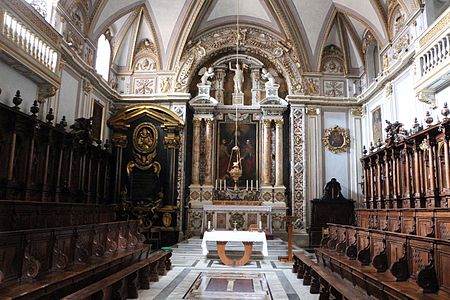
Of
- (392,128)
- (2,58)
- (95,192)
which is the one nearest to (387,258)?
(392,128)

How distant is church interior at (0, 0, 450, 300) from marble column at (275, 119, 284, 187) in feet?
0.19

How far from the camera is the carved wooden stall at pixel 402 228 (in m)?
4.59

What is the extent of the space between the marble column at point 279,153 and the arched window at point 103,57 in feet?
23.2

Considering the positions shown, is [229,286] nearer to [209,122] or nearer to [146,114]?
[209,122]

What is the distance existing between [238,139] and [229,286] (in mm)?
9834

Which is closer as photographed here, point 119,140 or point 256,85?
point 119,140

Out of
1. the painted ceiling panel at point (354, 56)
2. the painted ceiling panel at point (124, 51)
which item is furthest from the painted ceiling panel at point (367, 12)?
the painted ceiling panel at point (124, 51)

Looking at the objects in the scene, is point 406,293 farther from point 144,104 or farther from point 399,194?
Result: point 144,104

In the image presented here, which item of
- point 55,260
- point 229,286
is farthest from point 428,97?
point 55,260

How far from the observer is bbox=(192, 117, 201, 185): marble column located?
16.2 meters

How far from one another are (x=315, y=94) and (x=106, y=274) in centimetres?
1233

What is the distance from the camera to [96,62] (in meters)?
15.3

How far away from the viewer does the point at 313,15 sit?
15969 millimetres

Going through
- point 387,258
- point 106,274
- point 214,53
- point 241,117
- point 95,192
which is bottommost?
point 106,274
